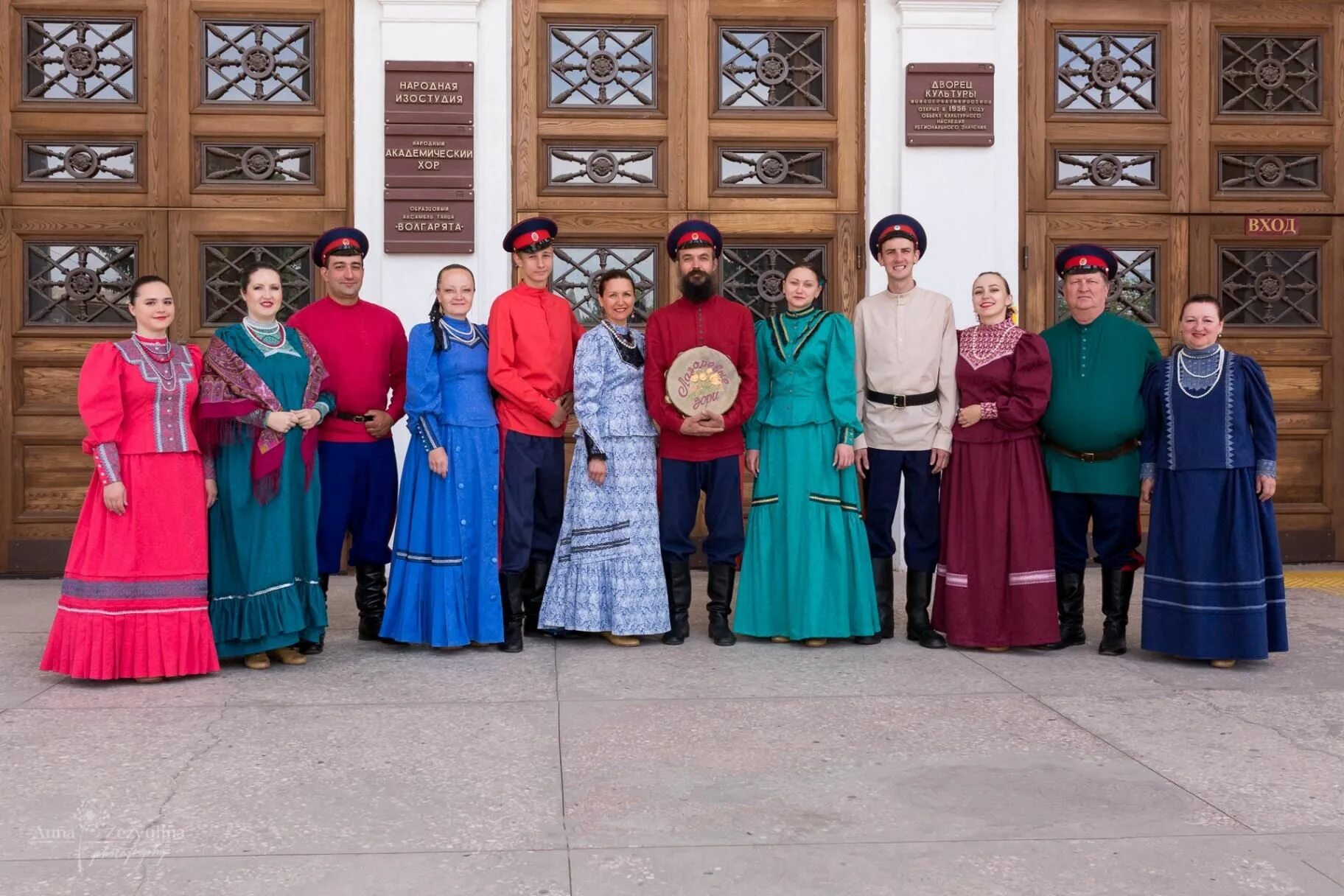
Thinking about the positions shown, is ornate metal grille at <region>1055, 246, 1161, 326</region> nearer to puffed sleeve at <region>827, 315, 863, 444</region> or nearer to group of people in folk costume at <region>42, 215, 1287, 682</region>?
group of people in folk costume at <region>42, 215, 1287, 682</region>

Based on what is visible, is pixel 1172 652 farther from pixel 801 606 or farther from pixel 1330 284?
pixel 1330 284

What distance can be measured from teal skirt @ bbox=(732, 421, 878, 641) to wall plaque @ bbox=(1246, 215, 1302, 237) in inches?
147

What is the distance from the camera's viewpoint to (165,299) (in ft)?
16.9

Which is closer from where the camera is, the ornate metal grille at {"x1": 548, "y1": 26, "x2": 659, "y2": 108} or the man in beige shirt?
the man in beige shirt

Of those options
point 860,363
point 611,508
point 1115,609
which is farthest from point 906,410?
point 611,508

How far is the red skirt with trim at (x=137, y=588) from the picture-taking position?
16.4 ft

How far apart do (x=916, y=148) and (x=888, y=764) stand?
15.3ft

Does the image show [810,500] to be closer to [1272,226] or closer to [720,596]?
[720,596]

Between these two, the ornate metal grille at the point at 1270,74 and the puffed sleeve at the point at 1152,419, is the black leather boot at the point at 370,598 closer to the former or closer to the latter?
the puffed sleeve at the point at 1152,419

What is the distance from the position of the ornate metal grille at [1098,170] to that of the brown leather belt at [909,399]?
9.05 feet

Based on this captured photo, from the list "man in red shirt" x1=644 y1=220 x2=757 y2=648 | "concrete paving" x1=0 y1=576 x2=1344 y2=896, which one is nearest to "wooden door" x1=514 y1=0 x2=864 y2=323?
"man in red shirt" x1=644 y1=220 x2=757 y2=648

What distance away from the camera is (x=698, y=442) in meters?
5.77

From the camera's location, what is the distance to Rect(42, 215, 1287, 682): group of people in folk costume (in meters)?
5.42

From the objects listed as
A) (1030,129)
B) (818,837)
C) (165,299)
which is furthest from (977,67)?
(818,837)
